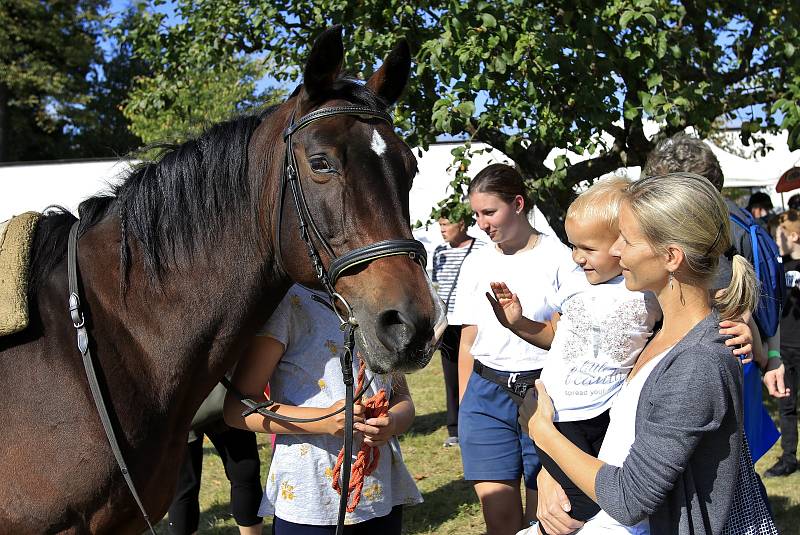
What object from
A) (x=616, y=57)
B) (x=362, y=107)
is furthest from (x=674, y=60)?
(x=362, y=107)

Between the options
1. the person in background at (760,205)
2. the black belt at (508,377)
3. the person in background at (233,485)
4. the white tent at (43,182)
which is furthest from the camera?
the white tent at (43,182)

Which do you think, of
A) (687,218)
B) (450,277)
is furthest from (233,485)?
(450,277)

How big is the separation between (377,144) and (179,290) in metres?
0.72

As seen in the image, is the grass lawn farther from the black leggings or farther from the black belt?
the black belt

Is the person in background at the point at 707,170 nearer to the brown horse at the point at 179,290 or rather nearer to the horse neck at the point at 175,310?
the brown horse at the point at 179,290

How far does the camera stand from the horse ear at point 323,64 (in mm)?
2018

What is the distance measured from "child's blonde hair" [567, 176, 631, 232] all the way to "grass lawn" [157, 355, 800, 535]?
3157 mm

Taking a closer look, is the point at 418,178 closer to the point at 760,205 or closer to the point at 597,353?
the point at 760,205

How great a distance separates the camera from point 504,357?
350 centimetres

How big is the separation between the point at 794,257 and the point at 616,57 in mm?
2928

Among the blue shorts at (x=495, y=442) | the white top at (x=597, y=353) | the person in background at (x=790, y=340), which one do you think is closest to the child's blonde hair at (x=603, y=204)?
the white top at (x=597, y=353)

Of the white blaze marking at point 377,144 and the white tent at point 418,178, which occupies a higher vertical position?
the white tent at point 418,178

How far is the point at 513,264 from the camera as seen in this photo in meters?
3.54

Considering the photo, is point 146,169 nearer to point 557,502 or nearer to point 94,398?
point 94,398
